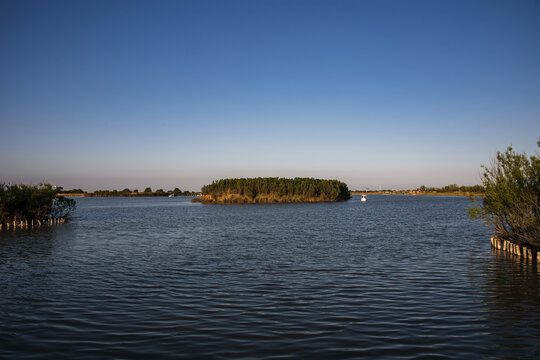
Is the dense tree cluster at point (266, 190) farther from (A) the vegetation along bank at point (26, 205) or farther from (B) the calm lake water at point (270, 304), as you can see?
(B) the calm lake water at point (270, 304)

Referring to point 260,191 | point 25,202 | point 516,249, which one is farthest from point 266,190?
point 516,249

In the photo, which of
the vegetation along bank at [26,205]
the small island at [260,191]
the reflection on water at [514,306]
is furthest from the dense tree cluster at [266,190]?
the reflection on water at [514,306]

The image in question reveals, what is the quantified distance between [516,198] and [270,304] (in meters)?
14.1

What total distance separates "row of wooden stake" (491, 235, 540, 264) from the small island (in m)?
81.2

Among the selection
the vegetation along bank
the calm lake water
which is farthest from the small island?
the calm lake water

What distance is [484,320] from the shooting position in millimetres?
9906

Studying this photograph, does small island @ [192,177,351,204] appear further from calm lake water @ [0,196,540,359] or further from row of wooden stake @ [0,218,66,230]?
calm lake water @ [0,196,540,359]

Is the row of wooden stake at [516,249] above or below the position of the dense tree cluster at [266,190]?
below

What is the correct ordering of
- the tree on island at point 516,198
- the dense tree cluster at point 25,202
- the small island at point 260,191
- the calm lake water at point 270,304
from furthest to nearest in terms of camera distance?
the small island at point 260,191, the dense tree cluster at point 25,202, the tree on island at point 516,198, the calm lake water at point 270,304

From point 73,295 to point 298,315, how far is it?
7.62 metres

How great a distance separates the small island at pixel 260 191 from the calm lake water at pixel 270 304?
260 ft

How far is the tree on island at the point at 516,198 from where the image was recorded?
58.5 feet

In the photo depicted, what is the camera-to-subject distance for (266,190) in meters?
104

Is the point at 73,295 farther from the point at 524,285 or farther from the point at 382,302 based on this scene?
the point at 524,285
